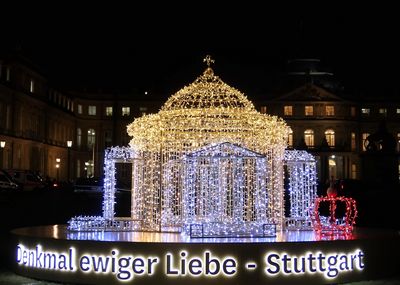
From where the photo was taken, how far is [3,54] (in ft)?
195

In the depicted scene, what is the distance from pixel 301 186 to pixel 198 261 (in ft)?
18.8

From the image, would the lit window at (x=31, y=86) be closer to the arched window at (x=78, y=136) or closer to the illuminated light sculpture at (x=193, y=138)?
the arched window at (x=78, y=136)

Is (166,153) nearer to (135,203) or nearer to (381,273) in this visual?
(135,203)

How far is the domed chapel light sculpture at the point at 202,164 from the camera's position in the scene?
1448 centimetres

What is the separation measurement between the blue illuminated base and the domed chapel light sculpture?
2.57 meters

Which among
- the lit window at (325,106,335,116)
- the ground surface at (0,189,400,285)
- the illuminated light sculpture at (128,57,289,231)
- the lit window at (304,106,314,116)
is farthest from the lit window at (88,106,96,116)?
the illuminated light sculpture at (128,57,289,231)

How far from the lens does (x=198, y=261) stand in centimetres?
1118

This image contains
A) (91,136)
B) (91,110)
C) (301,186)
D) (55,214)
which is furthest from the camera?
(91,136)

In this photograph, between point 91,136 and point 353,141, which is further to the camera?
point 91,136

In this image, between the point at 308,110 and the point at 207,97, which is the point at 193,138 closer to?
the point at 207,97

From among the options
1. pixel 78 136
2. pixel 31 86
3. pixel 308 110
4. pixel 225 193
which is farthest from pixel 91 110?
pixel 225 193

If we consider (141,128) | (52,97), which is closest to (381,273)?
(141,128)

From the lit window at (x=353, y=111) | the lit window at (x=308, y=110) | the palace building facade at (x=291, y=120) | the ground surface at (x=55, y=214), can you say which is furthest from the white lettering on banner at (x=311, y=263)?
the lit window at (x=353, y=111)

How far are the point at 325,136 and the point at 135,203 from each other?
77734mm
